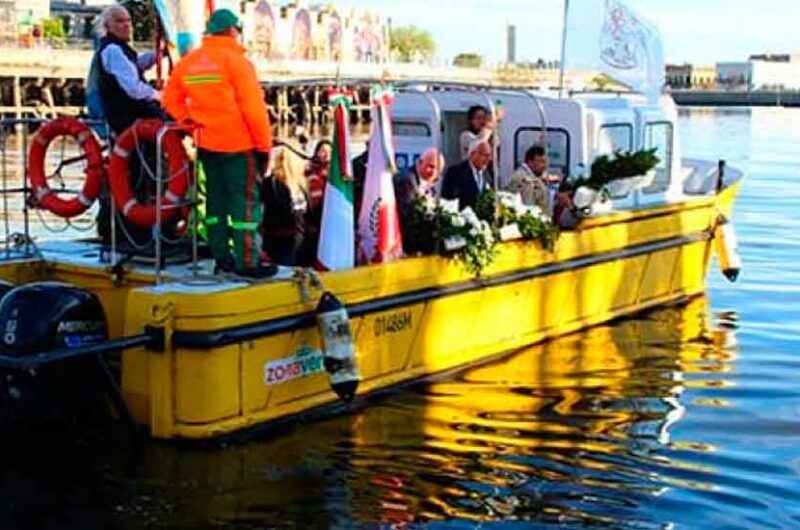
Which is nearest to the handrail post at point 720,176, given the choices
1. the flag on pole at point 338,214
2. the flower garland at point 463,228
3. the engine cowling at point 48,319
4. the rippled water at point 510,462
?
the rippled water at point 510,462

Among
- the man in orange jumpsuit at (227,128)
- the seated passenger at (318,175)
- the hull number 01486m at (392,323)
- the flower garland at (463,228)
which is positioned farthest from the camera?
the seated passenger at (318,175)

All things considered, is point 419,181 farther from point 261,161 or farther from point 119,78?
point 119,78

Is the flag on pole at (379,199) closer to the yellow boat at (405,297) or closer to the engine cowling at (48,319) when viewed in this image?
the yellow boat at (405,297)

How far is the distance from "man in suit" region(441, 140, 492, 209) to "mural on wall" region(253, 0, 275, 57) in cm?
7349

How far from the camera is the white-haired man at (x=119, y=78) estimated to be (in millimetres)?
9531

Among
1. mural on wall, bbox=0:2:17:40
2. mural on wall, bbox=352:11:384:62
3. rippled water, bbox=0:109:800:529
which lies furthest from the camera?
mural on wall, bbox=352:11:384:62

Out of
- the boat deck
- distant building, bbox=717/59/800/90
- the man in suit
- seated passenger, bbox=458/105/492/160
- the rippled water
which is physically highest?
distant building, bbox=717/59/800/90

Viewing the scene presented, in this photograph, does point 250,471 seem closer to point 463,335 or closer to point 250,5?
point 463,335

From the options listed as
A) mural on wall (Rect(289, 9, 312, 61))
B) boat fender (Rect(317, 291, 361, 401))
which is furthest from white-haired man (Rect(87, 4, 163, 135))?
mural on wall (Rect(289, 9, 312, 61))

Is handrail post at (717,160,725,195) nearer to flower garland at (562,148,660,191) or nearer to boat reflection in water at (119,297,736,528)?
flower garland at (562,148,660,191)

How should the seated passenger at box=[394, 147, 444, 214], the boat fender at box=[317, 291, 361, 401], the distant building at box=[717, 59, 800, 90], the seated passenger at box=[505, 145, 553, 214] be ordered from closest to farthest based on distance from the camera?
the boat fender at box=[317, 291, 361, 401] < the seated passenger at box=[394, 147, 444, 214] < the seated passenger at box=[505, 145, 553, 214] < the distant building at box=[717, 59, 800, 90]

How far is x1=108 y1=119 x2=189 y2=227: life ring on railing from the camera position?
8.92m

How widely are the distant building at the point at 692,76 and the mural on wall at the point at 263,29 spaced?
74.2 metres

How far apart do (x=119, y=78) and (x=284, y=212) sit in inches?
64.3
